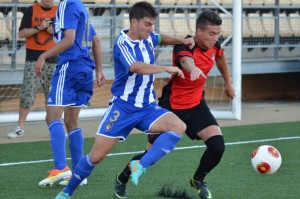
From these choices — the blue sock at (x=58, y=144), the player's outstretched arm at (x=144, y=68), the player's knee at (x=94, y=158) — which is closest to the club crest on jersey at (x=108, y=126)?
the player's knee at (x=94, y=158)

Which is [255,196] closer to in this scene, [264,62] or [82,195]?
[82,195]

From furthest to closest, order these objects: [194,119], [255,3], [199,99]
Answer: [255,3] < [199,99] < [194,119]

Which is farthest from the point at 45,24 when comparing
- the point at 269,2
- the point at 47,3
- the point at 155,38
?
the point at 269,2

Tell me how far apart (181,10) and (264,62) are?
198cm

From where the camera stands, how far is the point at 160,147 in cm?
617

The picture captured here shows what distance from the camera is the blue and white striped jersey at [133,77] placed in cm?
629

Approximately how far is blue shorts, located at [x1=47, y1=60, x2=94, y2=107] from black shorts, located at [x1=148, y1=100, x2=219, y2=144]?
943 mm

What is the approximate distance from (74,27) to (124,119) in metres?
1.23

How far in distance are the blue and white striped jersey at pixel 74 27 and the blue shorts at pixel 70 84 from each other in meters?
0.08

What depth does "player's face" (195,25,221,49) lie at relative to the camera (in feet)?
21.7

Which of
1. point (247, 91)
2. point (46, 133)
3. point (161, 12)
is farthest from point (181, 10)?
point (46, 133)

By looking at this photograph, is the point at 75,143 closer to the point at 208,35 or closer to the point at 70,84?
the point at 70,84

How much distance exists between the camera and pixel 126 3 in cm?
1445

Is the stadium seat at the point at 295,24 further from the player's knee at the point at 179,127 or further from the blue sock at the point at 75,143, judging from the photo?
the player's knee at the point at 179,127
